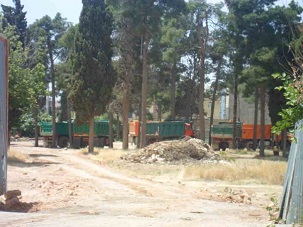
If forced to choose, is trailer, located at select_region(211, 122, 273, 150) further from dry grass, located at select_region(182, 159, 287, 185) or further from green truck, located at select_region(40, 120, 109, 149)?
dry grass, located at select_region(182, 159, 287, 185)

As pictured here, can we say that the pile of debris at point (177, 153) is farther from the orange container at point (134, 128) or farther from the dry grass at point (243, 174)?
the orange container at point (134, 128)

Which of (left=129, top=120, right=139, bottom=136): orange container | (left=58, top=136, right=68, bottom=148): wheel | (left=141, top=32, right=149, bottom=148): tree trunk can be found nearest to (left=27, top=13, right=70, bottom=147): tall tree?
(left=58, top=136, right=68, bottom=148): wheel

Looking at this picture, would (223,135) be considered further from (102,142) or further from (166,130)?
(102,142)

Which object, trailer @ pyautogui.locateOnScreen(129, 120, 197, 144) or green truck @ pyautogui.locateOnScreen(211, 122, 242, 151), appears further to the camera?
green truck @ pyautogui.locateOnScreen(211, 122, 242, 151)

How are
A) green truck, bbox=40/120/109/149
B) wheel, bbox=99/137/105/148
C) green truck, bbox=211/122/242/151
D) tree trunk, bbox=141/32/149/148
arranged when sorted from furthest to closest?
wheel, bbox=99/137/105/148, green truck, bbox=40/120/109/149, green truck, bbox=211/122/242/151, tree trunk, bbox=141/32/149/148

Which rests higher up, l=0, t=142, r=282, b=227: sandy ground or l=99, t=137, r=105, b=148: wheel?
l=99, t=137, r=105, b=148: wheel

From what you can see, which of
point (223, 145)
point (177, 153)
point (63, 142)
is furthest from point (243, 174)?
point (63, 142)

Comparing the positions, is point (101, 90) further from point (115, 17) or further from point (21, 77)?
point (21, 77)

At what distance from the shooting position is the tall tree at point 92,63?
129 feet

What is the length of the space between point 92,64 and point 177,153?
43.0ft

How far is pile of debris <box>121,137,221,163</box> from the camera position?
29.7m

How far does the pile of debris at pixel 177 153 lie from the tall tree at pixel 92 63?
30.9ft

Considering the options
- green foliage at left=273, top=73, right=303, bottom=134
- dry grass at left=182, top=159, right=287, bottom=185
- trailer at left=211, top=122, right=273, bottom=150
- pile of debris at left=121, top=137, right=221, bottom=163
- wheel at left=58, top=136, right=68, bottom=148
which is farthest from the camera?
wheel at left=58, top=136, right=68, bottom=148

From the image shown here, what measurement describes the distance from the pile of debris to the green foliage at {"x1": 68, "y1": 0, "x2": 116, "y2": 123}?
943cm
